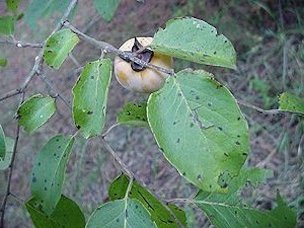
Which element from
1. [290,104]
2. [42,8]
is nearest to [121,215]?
[290,104]

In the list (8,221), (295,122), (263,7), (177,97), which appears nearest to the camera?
(177,97)

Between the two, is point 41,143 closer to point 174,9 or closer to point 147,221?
point 174,9

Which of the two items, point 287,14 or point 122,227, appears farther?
point 287,14

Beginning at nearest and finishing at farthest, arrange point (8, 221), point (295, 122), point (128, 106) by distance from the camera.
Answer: point (128, 106) → point (295, 122) → point (8, 221)

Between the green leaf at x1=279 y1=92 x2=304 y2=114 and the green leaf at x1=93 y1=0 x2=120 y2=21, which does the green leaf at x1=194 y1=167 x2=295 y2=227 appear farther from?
the green leaf at x1=93 y1=0 x2=120 y2=21

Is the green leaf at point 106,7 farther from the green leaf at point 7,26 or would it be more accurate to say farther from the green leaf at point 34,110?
the green leaf at point 34,110

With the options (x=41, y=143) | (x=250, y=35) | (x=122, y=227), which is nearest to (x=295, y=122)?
(x=250, y=35)

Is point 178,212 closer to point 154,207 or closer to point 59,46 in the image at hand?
point 154,207
